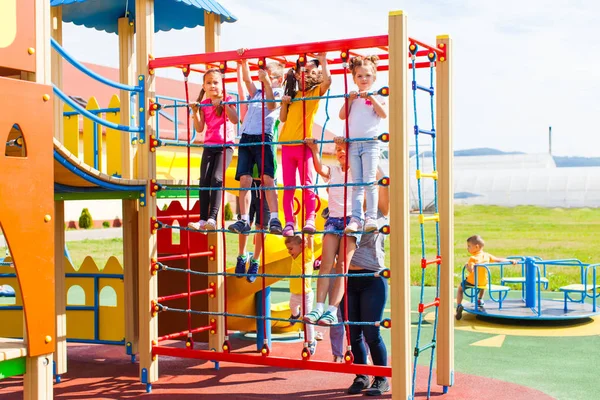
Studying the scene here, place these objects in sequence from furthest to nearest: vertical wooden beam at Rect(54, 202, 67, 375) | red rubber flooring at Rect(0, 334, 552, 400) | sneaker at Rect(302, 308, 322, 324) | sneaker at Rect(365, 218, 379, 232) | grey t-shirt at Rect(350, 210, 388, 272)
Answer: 1. vertical wooden beam at Rect(54, 202, 67, 375)
2. red rubber flooring at Rect(0, 334, 552, 400)
3. grey t-shirt at Rect(350, 210, 388, 272)
4. sneaker at Rect(302, 308, 322, 324)
5. sneaker at Rect(365, 218, 379, 232)

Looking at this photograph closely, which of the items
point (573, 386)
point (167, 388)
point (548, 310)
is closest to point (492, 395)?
point (573, 386)

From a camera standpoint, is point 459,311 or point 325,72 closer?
point 325,72

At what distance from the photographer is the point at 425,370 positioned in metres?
7.66

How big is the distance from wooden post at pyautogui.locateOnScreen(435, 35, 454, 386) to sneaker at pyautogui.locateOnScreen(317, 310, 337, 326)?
123 centimetres

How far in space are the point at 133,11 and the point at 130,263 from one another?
2842 millimetres

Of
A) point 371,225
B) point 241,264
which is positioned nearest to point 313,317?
point 371,225

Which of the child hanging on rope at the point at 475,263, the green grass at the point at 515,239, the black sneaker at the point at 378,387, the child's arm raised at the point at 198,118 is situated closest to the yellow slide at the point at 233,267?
the child's arm raised at the point at 198,118

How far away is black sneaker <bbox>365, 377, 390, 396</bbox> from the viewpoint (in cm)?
663

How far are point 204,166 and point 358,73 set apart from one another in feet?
6.31

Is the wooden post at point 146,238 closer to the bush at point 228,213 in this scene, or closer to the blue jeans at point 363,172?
the blue jeans at point 363,172

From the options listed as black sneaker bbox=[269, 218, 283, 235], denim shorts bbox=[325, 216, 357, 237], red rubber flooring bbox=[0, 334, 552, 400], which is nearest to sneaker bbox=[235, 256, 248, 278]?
black sneaker bbox=[269, 218, 283, 235]

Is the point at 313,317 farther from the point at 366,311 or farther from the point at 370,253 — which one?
the point at 370,253

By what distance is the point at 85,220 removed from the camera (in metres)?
27.5

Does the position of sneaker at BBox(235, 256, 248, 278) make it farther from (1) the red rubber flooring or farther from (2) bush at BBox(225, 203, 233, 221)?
(2) bush at BBox(225, 203, 233, 221)
